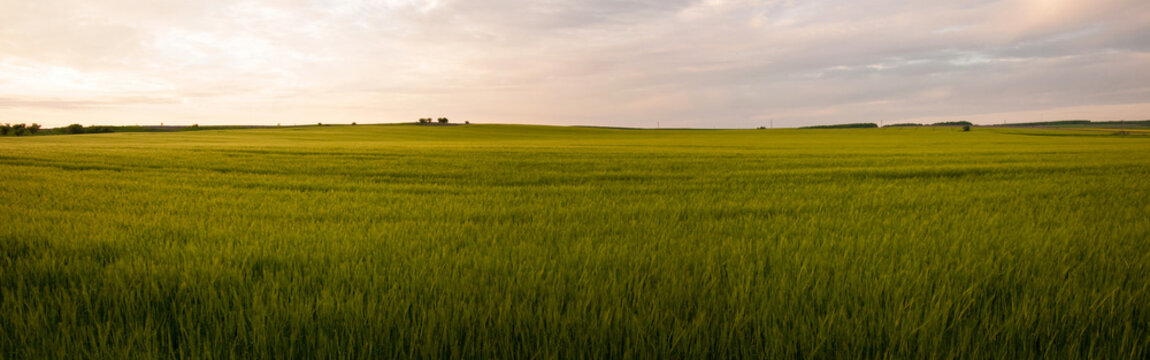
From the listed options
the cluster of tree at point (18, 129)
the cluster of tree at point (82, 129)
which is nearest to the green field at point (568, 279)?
Result: the cluster of tree at point (82, 129)

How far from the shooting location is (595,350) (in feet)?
6.53

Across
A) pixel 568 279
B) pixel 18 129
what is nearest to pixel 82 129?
pixel 18 129

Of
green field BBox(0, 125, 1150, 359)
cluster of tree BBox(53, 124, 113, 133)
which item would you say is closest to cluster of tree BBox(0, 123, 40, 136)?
cluster of tree BBox(53, 124, 113, 133)

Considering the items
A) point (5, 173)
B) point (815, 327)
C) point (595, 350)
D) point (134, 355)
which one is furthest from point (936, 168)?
point (5, 173)

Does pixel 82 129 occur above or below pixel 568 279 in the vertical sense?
above

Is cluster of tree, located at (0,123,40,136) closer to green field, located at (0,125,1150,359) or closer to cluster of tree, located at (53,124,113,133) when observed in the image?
cluster of tree, located at (53,124,113,133)

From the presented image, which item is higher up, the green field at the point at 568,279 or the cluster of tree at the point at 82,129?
the cluster of tree at the point at 82,129

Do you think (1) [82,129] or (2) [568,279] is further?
(1) [82,129]

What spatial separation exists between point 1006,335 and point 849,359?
0.84 metres

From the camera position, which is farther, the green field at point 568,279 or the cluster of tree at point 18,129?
the cluster of tree at point 18,129

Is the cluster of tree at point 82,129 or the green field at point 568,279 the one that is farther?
the cluster of tree at point 82,129

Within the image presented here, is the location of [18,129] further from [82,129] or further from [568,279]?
[568,279]

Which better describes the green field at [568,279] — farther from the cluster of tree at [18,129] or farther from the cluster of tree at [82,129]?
the cluster of tree at [18,129]

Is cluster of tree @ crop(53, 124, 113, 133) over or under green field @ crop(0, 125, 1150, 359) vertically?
over
